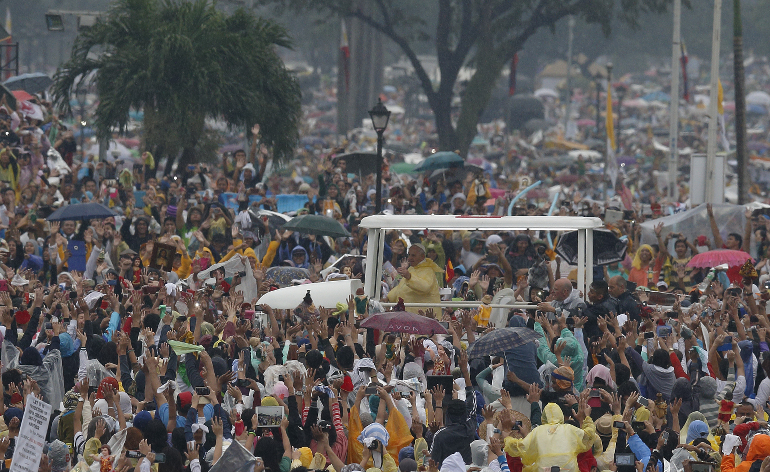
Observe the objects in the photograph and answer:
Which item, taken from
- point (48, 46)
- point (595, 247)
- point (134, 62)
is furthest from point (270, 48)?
point (48, 46)

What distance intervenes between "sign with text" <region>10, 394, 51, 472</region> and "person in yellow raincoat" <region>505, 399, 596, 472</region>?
3184mm

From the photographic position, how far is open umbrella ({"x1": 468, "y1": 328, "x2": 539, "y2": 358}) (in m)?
11.2

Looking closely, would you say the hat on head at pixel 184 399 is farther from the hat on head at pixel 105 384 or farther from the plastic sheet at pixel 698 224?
the plastic sheet at pixel 698 224

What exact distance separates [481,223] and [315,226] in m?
4.90

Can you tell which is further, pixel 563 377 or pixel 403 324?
pixel 403 324

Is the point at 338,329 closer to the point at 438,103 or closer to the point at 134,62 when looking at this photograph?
the point at 134,62

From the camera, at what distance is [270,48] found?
25.7 m

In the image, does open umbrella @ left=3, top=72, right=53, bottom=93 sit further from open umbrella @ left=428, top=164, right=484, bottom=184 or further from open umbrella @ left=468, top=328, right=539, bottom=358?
open umbrella @ left=468, top=328, right=539, bottom=358

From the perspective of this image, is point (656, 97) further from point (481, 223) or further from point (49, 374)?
point (49, 374)

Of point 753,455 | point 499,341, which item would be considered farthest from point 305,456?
point 753,455

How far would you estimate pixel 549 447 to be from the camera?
29.6ft

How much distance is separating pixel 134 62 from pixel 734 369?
14858 millimetres

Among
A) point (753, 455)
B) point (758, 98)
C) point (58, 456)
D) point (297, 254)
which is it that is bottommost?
point (58, 456)

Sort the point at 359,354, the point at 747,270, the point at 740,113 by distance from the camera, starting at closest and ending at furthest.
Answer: the point at 359,354
the point at 747,270
the point at 740,113
